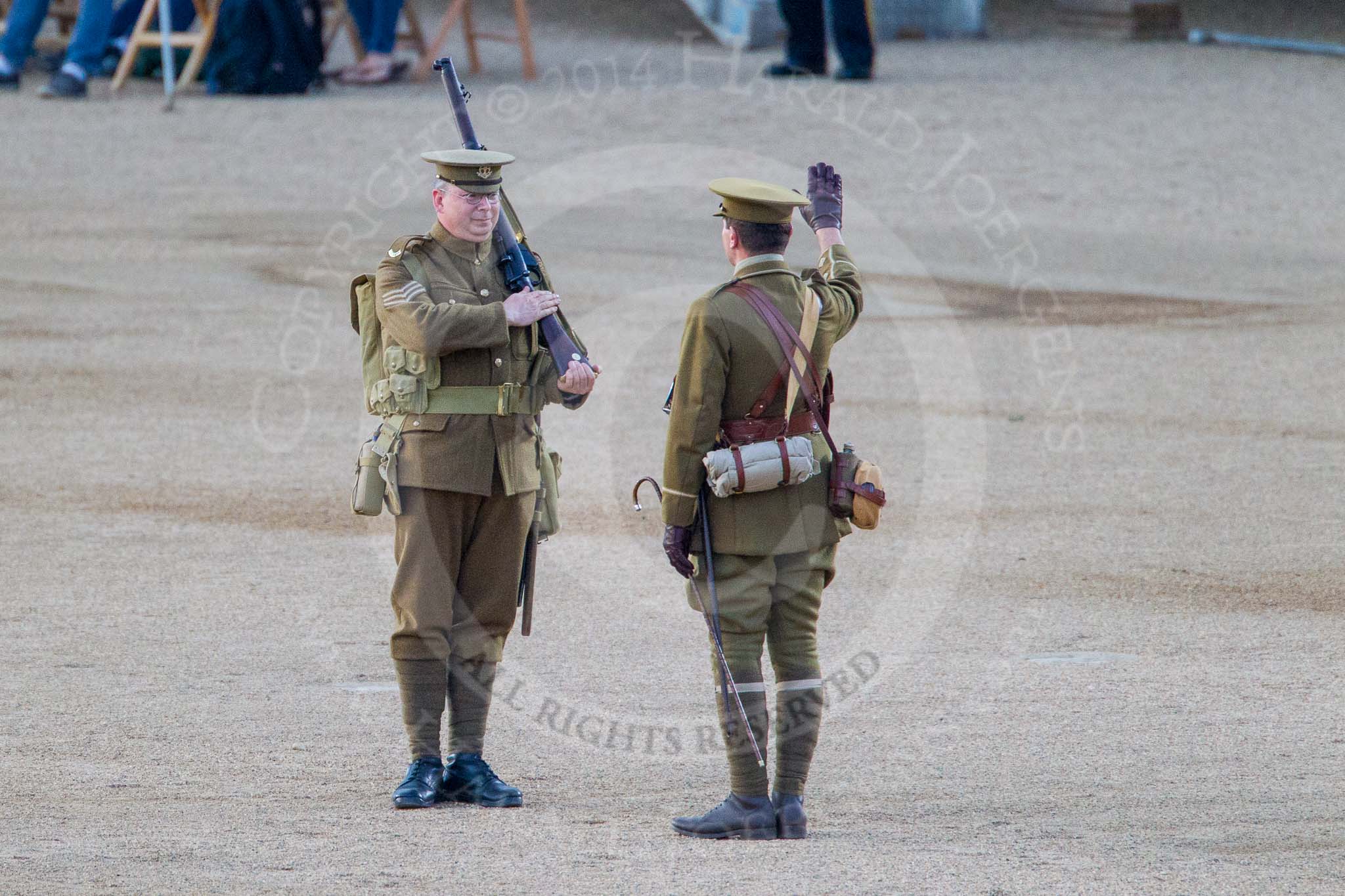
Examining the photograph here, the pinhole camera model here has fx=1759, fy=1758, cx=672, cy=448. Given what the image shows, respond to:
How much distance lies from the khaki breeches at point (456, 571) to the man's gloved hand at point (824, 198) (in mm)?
1106

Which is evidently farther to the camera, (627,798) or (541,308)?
(627,798)

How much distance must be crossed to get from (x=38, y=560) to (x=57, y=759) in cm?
222

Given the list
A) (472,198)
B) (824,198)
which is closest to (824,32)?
(824,198)

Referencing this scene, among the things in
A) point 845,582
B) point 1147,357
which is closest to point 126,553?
point 845,582

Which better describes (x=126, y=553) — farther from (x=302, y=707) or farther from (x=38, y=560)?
(x=302, y=707)

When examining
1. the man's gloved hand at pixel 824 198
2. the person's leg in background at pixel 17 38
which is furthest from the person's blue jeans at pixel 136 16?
the man's gloved hand at pixel 824 198

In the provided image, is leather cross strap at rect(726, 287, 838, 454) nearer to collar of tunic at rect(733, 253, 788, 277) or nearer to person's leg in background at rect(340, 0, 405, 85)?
collar of tunic at rect(733, 253, 788, 277)

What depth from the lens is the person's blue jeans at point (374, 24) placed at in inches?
709

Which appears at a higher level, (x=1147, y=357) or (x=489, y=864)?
(x=489, y=864)

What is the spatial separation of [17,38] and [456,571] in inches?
593

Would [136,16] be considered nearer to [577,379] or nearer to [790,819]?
[577,379]

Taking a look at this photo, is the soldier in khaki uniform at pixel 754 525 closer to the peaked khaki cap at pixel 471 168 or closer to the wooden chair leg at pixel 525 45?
the peaked khaki cap at pixel 471 168

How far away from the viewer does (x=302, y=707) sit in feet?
18.5

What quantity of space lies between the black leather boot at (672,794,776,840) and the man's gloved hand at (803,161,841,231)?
1.58 m
